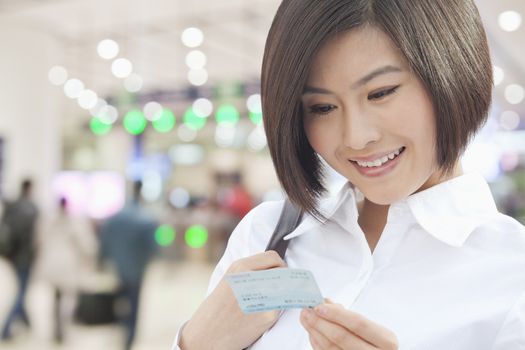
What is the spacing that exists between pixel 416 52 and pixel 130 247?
4.56 meters

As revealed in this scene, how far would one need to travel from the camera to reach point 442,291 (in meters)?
1.11

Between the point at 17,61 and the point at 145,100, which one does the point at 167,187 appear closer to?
the point at 145,100

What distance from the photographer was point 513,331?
3.38ft

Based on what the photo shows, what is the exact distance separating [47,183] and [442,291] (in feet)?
30.2

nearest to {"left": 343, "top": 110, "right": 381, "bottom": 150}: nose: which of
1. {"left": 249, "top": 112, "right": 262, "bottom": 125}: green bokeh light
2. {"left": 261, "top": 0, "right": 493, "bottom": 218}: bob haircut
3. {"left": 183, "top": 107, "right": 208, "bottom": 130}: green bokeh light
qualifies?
{"left": 261, "top": 0, "right": 493, "bottom": 218}: bob haircut

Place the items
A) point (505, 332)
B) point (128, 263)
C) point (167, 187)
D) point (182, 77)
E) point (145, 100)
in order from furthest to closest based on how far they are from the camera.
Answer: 1. point (167, 187)
2. point (182, 77)
3. point (145, 100)
4. point (128, 263)
5. point (505, 332)

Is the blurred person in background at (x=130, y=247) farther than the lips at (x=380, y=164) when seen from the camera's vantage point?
Yes

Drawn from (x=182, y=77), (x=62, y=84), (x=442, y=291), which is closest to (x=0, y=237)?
(x=442, y=291)

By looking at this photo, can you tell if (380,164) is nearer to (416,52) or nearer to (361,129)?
(361,129)

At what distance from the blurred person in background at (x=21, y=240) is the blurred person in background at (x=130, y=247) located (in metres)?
1.14

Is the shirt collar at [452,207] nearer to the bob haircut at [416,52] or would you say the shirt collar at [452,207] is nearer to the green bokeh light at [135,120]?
the bob haircut at [416,52]

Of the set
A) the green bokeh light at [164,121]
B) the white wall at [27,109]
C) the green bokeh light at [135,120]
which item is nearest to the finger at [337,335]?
the white wall at [27,109]

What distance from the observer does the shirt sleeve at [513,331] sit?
1.02 meters

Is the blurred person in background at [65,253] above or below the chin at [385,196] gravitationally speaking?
below
